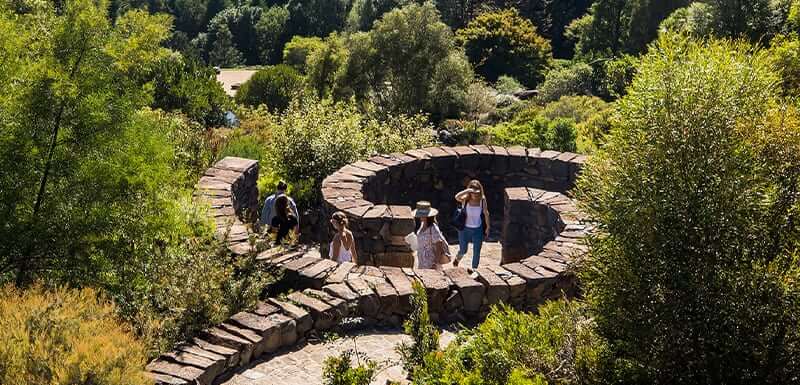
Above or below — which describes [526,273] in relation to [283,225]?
below

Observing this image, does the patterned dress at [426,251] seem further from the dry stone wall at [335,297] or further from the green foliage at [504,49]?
the green foliage at [504,49]

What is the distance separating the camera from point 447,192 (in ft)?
41.6

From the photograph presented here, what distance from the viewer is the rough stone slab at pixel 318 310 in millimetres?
7168

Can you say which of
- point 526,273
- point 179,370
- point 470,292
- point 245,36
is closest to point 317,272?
point 470,292

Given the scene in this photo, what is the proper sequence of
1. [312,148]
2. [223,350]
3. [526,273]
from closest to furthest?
[223,350]
[526,273]
[312,148]

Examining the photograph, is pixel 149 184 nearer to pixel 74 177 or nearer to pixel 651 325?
pixel 74 177

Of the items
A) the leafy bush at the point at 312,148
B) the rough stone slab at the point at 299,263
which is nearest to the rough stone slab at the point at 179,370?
the rough stone slab at the point at 299,263

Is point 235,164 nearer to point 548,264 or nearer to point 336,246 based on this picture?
point 336,246

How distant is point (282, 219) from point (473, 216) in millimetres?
2422

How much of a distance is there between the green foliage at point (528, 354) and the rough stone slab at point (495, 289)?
2067 mm

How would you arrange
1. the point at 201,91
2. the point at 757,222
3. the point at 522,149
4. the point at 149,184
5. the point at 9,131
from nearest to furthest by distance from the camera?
the point at 757,222 → the point at 9,131 → the point at 149,184 → the point at 522,149 → the point at 201,91

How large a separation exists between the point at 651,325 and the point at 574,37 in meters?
40.6

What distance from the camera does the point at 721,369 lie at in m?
4.78

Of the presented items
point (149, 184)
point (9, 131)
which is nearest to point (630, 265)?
point (149, 184)
